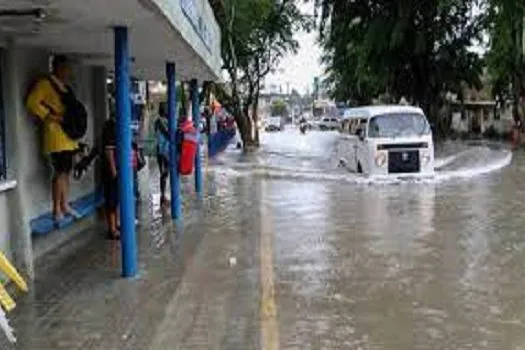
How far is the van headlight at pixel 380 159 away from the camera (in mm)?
26656

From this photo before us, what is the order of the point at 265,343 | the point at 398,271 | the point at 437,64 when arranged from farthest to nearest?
the point at 437,64
the point at 398,271
the point at 265,343

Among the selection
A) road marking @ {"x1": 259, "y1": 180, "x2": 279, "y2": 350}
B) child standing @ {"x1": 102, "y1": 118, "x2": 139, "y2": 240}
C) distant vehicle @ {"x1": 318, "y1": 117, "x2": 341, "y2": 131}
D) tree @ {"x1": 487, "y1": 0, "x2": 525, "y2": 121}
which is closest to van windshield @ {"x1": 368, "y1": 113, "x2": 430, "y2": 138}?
road marking @ {"x1": 259, "y1": 180, "x2": 279, "y2": 350}

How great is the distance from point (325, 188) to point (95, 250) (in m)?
11.3

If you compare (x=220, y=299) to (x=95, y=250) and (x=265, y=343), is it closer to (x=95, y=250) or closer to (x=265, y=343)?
(x=265, y=343)

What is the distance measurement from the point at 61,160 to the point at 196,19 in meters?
3.01

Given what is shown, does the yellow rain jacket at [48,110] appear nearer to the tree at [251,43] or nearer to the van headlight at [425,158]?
the van headlight at [425,158]

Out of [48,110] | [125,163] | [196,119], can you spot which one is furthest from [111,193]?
[196,119]

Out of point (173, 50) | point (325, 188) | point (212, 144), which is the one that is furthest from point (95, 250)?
point (212, 144)

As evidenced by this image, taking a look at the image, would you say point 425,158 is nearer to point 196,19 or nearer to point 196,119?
point 196,119

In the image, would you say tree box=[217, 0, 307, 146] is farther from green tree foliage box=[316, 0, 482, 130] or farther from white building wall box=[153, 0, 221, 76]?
white building wall box=[153, 0, 221, 76]

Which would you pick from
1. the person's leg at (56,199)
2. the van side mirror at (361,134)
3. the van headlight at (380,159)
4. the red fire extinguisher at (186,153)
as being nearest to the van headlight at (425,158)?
the van headlight at (380,159)

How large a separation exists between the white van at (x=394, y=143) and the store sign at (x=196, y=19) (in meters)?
9.07

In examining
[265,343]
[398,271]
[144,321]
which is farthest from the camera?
[398,271]

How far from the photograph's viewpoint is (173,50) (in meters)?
14.6
